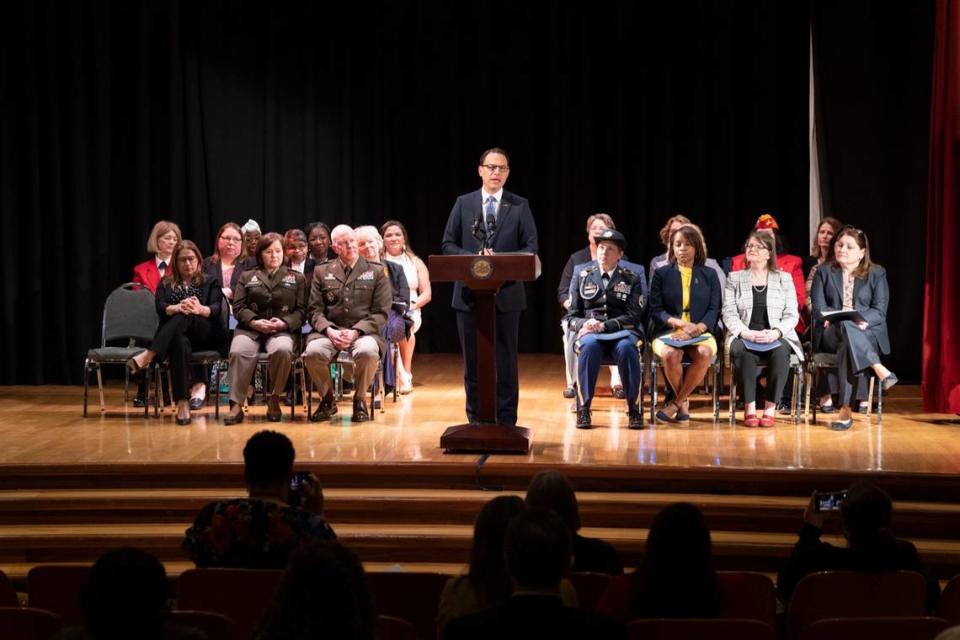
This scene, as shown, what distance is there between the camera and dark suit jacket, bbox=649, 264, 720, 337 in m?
7.60

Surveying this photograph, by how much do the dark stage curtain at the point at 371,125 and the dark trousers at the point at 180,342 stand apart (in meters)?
2.96

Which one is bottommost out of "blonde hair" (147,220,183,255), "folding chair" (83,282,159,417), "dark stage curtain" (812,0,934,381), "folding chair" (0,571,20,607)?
"folding chair" (0,571,20,607)

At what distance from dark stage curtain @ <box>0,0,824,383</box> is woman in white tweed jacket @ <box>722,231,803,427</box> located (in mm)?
3340

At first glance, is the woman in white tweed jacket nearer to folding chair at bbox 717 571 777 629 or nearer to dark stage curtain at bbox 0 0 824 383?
dark stage curtain at bbox 0 0 824 383

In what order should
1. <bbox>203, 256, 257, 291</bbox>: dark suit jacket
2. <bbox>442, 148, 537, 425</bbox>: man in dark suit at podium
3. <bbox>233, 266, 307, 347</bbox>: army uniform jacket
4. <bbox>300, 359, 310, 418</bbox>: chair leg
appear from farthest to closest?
<bbox>203, 256, 257, 291</bbox>: dark suit jacket
<bbox>300, 359, 310, 418</bbox>: chair leg
<bbox>233, 266, 307, 347</bbox>: army uniform jacket
<bbox>442, 148, 537, 425</bbox>: man in dark suit at podium

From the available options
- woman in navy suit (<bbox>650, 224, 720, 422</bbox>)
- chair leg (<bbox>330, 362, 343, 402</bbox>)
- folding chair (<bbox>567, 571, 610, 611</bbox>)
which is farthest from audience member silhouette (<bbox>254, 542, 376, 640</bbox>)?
chair leg (<bbox>330, 362, 343, 402</bbox>)

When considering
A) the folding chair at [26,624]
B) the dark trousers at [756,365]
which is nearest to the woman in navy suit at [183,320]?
the dark trousers at [756,365]

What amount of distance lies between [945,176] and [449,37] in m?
5.14

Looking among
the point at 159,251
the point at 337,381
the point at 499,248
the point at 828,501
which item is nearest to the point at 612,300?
the point at 499,248

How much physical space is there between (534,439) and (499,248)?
1.12m

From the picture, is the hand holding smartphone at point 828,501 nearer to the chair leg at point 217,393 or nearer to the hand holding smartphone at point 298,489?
the hand holding smartphone at point 298,489

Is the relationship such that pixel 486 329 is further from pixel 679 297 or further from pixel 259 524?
pixel 259 524

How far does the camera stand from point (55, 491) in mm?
6102

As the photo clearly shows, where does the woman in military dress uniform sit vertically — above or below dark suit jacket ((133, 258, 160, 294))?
below
